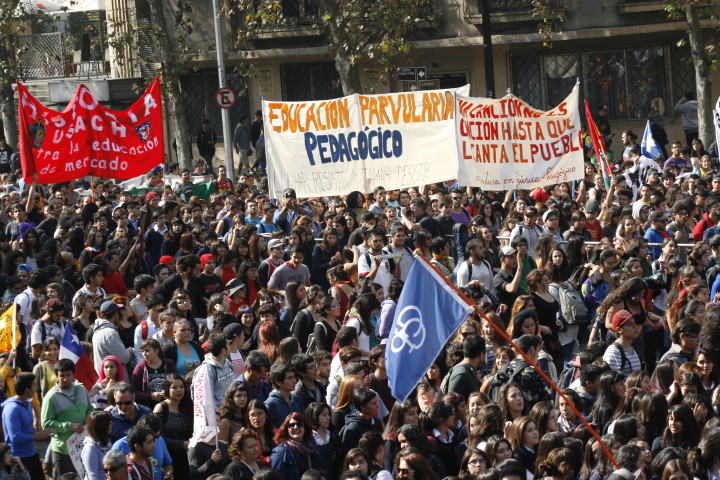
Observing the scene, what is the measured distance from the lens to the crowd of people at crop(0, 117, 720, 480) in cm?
859

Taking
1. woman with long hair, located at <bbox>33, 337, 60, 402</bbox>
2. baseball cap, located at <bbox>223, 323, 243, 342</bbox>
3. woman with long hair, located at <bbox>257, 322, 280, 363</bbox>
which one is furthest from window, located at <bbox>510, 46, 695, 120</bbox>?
woman with long hair, located at <bbox>33, 337, 60, 402</bbox>

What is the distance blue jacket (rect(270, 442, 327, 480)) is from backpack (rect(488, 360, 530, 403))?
1454 millimetres

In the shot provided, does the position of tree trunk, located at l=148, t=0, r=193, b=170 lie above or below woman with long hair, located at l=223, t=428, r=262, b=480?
above

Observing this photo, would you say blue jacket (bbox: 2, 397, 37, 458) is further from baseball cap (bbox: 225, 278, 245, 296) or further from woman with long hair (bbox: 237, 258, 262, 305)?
woman with long hair (bbox: 237, 258, 262, 305)

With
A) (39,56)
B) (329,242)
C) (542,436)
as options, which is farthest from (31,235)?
(39,56)

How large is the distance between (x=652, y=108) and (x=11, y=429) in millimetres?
22522

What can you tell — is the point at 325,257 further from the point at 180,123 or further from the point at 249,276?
the point at 180,123

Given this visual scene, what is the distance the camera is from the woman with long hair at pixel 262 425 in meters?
8.92

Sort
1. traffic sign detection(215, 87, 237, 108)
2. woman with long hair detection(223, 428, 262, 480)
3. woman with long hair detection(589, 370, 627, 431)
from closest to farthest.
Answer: woman with long hair detection(223, 428, 262, 480) → woman with long hair detection(589, 370, 627, 431) → traffic sign detection(215, 87, 237, 108)

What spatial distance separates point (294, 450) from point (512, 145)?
9.21 metres

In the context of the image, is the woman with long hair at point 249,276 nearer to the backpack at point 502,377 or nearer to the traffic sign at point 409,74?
the backpack at point 502,377

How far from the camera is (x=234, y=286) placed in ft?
41.6

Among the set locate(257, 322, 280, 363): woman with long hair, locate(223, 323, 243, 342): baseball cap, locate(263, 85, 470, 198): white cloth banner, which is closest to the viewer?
locate(223, 323, 243, 342): baseball cap

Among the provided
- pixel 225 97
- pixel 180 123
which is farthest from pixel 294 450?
pixel 180 123
